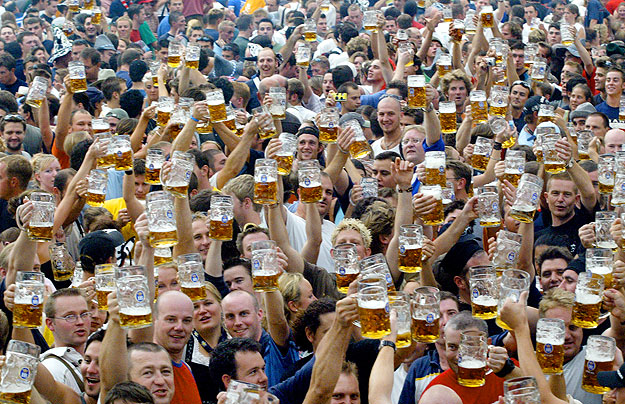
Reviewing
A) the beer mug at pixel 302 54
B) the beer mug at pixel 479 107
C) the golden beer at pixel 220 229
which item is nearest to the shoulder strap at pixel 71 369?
the golden beer at pixel 220 229

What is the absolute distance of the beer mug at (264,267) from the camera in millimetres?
5109

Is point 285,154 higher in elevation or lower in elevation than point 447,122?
higher

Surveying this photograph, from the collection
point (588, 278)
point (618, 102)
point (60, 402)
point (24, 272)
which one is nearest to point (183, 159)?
point (24, 272)

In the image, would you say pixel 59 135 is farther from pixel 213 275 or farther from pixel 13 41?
pixel 13 41

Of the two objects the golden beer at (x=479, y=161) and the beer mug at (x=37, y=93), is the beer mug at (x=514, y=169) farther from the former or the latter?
the beer mug at (x=37, y=93)

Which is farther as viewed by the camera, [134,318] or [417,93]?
[417,93]

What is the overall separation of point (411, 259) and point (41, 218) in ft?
6.63

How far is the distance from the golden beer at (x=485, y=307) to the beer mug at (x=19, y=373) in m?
2.15

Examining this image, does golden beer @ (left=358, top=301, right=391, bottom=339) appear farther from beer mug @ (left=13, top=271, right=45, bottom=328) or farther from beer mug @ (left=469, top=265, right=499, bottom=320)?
beer mug @ (left=13, top=271, right=45, bottom=328)

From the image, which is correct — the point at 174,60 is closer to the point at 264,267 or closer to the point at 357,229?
the point at 357,229

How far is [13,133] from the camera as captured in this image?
8148 millimetres

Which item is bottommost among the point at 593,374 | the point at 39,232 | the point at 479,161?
the point at 593,374

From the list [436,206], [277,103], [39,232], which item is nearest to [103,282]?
[39,232]

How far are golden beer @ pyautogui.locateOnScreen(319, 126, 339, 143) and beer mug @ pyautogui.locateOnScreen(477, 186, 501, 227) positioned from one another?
1337 millimetres
